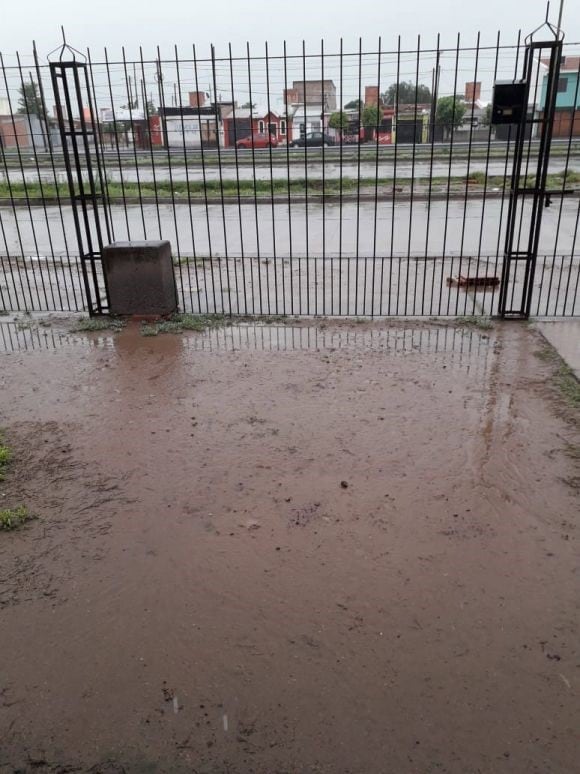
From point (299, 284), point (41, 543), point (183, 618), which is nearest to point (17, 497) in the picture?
point (41, 543)

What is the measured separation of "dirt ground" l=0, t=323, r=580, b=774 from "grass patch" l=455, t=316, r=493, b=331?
4.23 feet

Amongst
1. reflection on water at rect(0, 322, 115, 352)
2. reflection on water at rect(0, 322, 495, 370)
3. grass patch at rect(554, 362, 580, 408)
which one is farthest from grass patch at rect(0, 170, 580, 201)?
grass patch at rect(554, 362, 580, 408)

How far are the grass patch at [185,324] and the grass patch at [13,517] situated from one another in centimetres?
354

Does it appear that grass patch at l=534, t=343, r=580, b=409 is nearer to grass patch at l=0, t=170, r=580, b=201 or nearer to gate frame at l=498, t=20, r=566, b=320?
gate frame at l=498, t=20, r=566, b=320

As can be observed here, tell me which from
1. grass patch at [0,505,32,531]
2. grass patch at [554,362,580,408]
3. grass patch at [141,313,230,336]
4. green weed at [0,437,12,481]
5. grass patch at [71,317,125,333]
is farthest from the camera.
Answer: grass patch at [71,317,125,333]

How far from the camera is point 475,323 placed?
7293 millimetres

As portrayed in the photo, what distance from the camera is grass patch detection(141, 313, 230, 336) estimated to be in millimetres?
7328

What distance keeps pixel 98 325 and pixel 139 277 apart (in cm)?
81

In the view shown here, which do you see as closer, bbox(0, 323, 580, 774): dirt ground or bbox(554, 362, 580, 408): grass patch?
bbox(0, 323, 580, 774): dirt ground

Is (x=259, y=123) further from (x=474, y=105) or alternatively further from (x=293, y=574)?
(x=293, y=574)

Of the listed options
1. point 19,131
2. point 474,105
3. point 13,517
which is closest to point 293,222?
point 474,105

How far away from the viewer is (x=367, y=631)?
3094 mm

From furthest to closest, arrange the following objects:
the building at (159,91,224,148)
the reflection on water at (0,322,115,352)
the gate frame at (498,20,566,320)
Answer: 1. the building at (159,91,224,148)
2. the reflection on water at (0,322,115,352)
3. the gate frame at (498,20,566,320)

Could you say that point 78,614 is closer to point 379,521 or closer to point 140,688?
point 140,688
